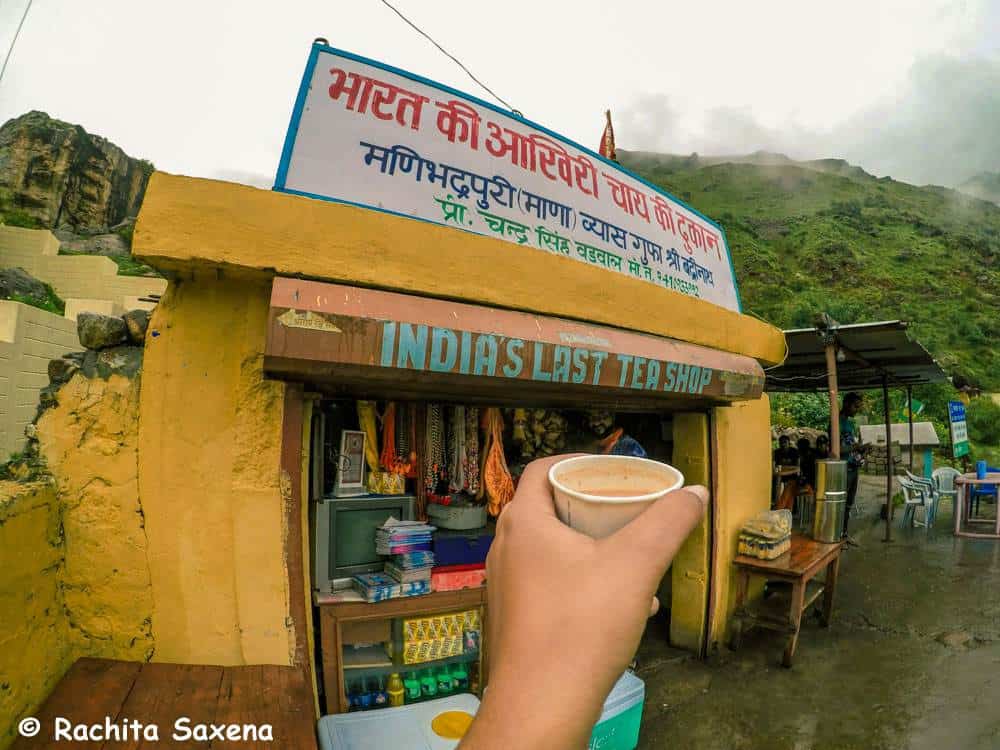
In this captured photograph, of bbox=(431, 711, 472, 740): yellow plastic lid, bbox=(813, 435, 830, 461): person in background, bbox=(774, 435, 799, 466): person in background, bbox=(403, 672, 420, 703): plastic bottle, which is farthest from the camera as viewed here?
bbox=(774, 435, 799, 466): person in background

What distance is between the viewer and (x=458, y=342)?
261 centimetres

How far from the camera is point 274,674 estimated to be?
8.31 ft

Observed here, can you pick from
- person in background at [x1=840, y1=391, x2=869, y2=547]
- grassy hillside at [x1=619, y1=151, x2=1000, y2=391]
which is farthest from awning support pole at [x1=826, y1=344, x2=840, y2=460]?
grassy hillside at [x1=619, y1=151, x2=1000, y2=391]

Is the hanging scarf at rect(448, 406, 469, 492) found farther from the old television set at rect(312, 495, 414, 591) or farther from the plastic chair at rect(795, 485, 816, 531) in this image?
the plastic chair at rect(795, 485, 816, 531)

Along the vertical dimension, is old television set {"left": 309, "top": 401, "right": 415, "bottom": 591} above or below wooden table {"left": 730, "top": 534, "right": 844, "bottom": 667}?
above

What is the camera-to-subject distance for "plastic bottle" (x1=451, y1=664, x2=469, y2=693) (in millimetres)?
3652

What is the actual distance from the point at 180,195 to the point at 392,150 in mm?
1188

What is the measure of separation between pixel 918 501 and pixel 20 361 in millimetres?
14431

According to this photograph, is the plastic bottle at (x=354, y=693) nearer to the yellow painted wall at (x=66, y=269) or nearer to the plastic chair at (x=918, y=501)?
the plastic chair at (x=918, y=501)

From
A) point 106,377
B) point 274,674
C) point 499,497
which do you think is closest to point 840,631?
point 499,497

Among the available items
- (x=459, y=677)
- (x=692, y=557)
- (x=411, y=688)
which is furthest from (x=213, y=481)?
(x=692, y=557)

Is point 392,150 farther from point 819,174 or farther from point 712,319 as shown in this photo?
point 819,174

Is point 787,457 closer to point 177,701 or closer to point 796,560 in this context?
point 796,560

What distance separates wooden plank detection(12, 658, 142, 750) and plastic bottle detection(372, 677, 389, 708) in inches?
56.6
